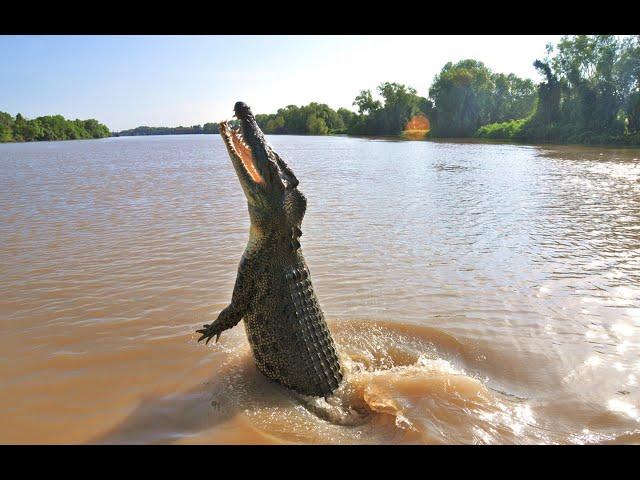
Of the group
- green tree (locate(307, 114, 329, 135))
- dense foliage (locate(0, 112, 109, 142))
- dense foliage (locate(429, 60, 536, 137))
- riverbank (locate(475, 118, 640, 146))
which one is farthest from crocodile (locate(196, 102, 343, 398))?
green tree (locate(307, 114, 329, 135))

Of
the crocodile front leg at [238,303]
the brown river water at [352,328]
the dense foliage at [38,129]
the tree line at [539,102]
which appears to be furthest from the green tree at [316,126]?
the crocodile front leg at [238,303]

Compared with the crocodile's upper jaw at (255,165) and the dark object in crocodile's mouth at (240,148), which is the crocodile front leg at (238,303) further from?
the dark object in crocodile's mouth at (240,148)

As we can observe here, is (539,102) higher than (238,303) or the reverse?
higher

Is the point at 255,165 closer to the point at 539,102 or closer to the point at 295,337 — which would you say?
the point at 295,337

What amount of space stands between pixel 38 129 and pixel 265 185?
361 feet

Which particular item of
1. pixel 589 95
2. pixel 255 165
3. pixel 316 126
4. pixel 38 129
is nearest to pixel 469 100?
pixel 589 95

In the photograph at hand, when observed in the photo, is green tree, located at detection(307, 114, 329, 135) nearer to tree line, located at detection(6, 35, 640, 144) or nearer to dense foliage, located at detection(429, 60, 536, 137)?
tree line, located at detection(6, 35, 640, 144)

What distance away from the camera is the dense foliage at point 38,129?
89.9 m

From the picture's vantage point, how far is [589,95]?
1602 inches

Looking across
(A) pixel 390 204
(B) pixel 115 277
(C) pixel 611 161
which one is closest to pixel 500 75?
(C) pixel 611 161

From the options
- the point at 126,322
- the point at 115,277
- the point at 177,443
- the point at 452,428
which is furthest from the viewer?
the point at 115,277

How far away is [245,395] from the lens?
3.55 meters
